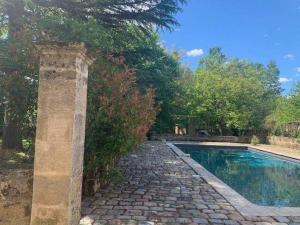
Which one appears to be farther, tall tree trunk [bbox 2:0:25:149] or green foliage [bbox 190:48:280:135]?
green foliage [bbox 190:48:280:135]

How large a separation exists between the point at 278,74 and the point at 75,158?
61.6 m

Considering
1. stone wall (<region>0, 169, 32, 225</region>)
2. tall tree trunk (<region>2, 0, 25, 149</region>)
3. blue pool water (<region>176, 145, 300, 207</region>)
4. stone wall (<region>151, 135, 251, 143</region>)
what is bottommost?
blue pool water (<region>176, 145, 300, 207</region>)

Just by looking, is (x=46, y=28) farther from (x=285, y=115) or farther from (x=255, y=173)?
(x=285, y=115)

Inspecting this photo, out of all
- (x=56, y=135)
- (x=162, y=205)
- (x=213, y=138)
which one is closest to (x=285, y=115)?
(x=213, y=138)

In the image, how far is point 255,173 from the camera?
1573 cm

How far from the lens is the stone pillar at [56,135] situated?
446 centimetres

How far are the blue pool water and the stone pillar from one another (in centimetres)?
672

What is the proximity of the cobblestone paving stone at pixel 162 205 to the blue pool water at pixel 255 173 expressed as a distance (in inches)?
97.7

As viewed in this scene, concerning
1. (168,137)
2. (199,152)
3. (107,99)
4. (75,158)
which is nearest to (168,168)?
(107,99)

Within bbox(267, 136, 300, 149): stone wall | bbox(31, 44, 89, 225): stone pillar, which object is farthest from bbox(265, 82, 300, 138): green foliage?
bbox(31, 44, 89, 225): stone pillar

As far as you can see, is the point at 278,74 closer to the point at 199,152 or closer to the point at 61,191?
the point at 199,152

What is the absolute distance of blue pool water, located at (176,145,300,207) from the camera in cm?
1070

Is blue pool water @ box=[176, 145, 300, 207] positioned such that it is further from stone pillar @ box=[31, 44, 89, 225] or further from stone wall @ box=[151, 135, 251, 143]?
stone pillar @ box=[31, 44, 89, 225]

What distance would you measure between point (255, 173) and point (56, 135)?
13.0 metres
